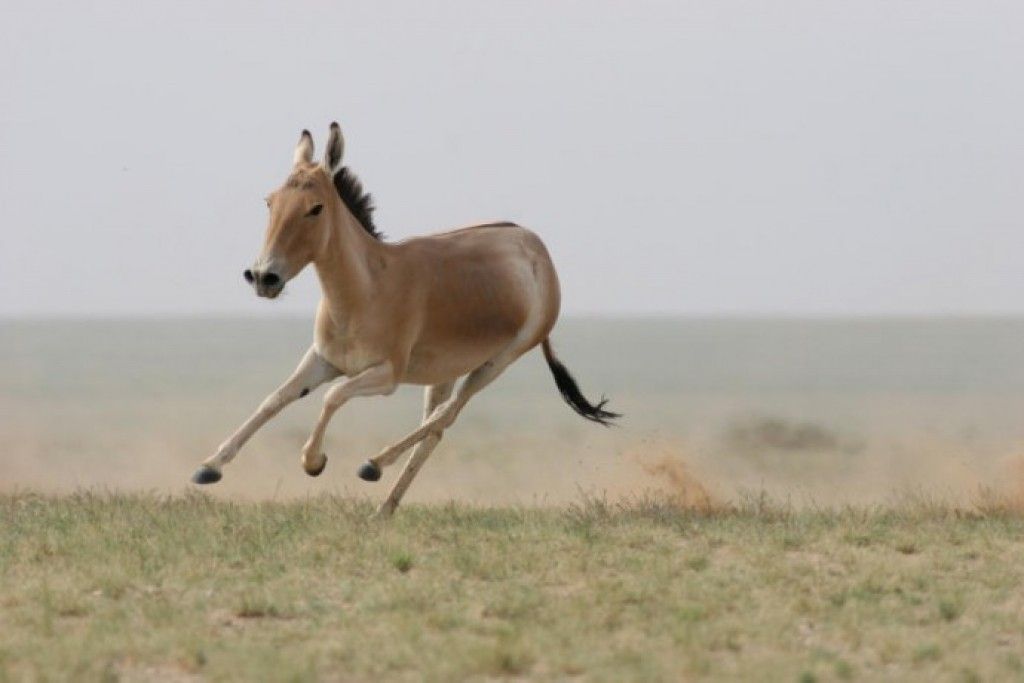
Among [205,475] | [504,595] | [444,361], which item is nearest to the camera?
[504,595]

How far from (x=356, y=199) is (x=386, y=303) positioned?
37.1 inches

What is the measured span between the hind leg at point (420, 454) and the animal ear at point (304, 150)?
7.38 ft

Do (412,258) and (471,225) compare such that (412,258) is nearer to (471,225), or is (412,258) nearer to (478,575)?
(471,225)

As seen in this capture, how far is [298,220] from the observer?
1241 centimetres

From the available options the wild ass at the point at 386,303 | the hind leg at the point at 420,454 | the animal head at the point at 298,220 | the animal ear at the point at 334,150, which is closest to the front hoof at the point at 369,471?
the wild ass at the point at 386,303

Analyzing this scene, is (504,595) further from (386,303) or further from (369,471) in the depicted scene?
(386,303)

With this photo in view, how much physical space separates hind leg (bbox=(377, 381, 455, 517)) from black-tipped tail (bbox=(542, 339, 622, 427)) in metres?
1.26

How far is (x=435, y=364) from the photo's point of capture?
13.6m

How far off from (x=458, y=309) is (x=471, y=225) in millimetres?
1240

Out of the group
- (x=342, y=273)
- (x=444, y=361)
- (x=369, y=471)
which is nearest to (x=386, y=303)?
(x=342, y=273)

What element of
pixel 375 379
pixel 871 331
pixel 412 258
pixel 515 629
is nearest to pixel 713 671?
pixel 515 629

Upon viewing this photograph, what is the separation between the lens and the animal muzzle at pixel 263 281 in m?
12.0

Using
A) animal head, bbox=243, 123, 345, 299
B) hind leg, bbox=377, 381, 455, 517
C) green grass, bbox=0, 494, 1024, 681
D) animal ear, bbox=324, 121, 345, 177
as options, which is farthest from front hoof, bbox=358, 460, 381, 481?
animal ear, bbox=324, 121, 345, 177

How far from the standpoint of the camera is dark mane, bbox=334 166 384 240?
13445mm
